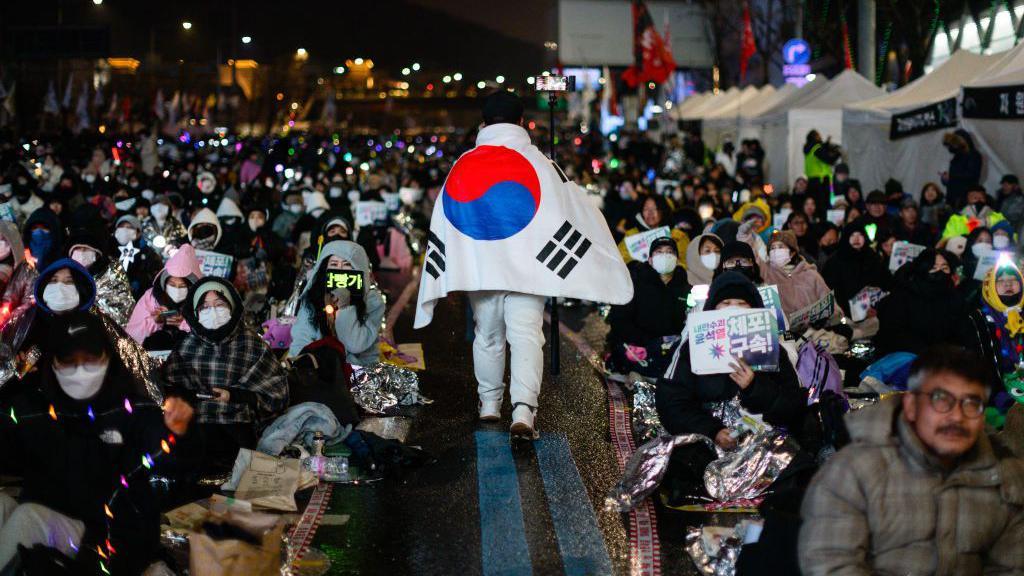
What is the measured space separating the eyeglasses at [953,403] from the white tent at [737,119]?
2666cm

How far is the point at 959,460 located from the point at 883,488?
9.9 inches

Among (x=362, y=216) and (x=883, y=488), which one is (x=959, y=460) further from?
(x=362, y=216)

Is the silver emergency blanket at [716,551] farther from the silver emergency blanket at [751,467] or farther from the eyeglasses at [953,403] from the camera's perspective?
the eyeglasses at [953,403]

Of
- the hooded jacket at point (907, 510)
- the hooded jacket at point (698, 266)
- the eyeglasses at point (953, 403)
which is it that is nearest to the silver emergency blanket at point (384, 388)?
the hooded jacket at point (698, 266)

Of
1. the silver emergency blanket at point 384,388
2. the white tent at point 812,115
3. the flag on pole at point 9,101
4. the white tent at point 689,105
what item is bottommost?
the silver emergency blanket at point 384,388

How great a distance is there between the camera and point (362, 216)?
2042 cm

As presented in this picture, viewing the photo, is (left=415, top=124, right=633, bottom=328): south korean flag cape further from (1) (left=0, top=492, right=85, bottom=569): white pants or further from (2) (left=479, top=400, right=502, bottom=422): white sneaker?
(1) (left=0, top=492, right=85, bottom=569): white pants

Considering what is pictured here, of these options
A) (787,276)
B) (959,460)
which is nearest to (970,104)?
(787,276)

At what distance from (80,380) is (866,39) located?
2814 cm

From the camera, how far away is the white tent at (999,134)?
58.4 ft

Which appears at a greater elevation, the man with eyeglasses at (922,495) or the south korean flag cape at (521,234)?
the south korean flag cape at (521,234)

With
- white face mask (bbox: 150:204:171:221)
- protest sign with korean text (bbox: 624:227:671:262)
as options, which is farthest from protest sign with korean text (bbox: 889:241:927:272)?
white face mask (bbox: 150:204:171:221)

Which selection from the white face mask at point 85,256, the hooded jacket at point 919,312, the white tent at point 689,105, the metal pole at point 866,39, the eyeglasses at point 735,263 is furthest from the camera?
the white tent at point 689,105

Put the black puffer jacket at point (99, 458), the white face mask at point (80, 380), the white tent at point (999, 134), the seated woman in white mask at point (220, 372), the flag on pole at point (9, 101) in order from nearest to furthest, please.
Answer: the black puffer jacket at point (99, 458)
the white face mask at point (80, 380)
the seated woman in white mask at point (220, 372)
the white tent at point (999, 134)
the flag on pole at point (9, 101)
